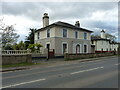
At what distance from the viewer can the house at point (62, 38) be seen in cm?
2411

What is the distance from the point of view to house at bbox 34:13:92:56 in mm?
24109

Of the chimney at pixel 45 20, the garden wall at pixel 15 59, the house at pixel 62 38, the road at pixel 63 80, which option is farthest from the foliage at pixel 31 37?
the road at pixel 63 80

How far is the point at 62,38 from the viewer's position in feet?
82.1

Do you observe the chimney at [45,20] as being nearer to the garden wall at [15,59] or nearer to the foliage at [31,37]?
the garden wall at [15,59]

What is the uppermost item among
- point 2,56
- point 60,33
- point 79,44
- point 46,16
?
point 46,16

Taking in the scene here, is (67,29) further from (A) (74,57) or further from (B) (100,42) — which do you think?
(B) (100,42)

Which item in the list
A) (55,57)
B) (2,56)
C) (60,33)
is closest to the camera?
(2,56)

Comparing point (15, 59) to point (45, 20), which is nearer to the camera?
point (15, 59)

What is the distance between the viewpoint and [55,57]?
20516mm

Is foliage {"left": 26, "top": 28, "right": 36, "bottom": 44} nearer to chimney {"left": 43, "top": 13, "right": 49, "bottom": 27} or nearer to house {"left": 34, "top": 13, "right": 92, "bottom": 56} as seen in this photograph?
house {"left": 34, "top": 13, "right": 92, "bottom": 56}

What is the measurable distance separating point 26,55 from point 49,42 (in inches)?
398

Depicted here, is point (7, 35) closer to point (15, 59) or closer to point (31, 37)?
point (15, 59)

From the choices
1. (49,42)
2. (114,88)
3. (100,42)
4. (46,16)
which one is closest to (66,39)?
(49,42)

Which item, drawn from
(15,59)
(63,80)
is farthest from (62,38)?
(63,80)
